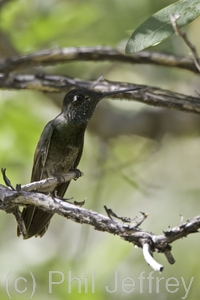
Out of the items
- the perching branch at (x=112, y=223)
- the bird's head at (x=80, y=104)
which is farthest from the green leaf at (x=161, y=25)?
the bird's head at (x=80, y=104)

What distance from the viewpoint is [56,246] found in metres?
5.78

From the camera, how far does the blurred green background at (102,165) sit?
4.52m

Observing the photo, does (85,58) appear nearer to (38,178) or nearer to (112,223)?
(38,178)

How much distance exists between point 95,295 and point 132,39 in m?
2.10

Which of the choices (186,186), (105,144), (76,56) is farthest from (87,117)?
(186,186)

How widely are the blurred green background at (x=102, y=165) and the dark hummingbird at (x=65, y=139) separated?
2.25ft

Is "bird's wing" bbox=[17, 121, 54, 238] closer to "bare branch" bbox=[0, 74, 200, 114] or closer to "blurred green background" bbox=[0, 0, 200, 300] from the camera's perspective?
"bare branch" bbox=[0, 74, 200, 114]

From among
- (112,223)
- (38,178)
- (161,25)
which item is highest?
(38,178)

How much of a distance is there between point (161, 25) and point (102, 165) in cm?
313

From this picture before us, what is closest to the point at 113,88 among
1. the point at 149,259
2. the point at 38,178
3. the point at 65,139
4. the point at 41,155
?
the point at 65,139

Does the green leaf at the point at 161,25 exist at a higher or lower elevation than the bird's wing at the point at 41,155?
lower

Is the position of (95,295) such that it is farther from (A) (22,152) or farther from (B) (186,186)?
(B) (186,186)

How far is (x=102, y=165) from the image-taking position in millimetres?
5762

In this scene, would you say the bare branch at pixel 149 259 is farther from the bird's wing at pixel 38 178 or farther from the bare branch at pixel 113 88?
the bird's wing at pixel 38 178
